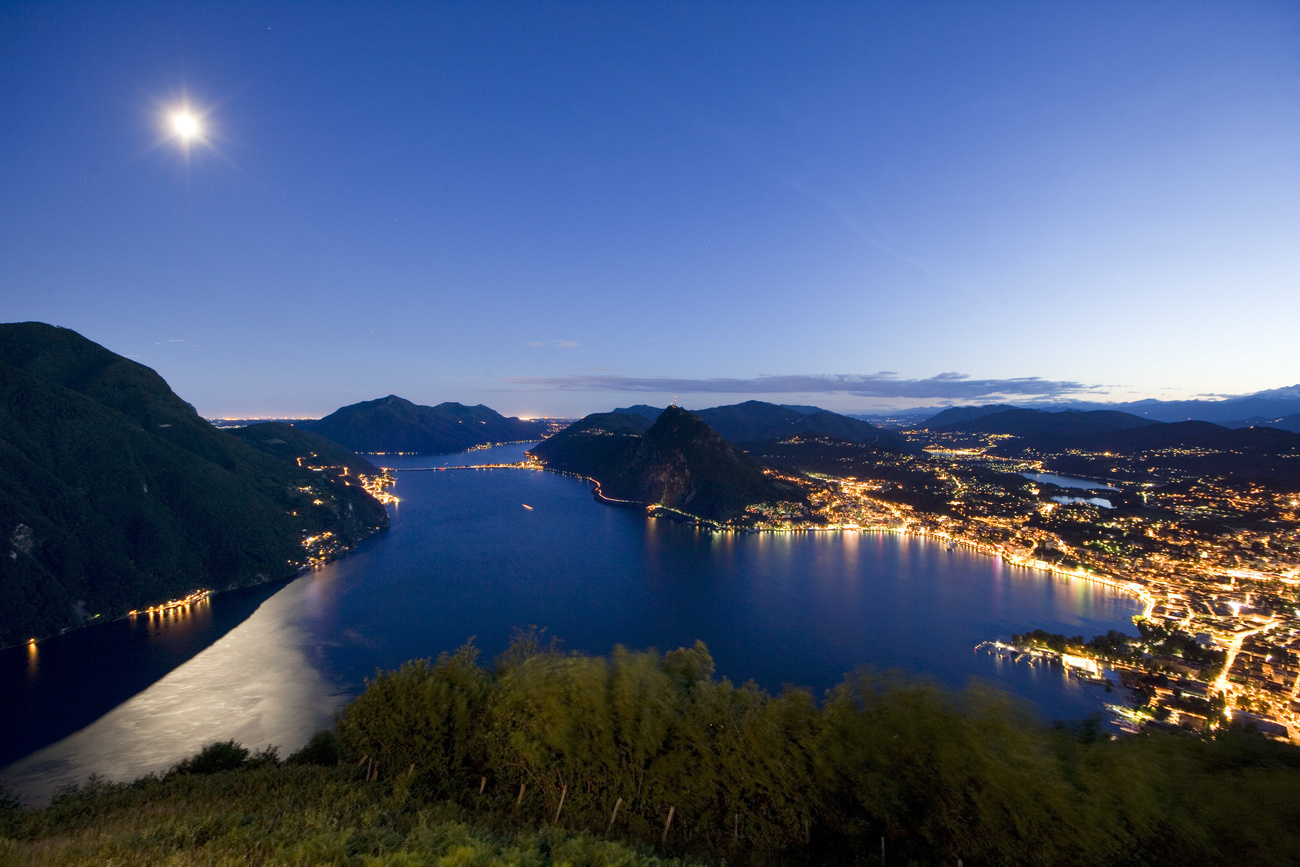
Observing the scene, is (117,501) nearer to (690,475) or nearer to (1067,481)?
(690,475)

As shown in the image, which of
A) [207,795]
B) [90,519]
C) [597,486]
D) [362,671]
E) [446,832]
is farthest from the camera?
[597,486]

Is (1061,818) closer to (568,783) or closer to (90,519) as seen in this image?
(568,783)

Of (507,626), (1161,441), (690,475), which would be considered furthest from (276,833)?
(1161,441)

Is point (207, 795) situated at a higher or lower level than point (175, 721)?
higher

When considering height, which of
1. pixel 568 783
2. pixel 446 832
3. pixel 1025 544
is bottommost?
pixel 1025 544

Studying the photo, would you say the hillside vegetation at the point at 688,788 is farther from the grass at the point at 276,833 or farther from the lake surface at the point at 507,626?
the lake surface at the point at 507,626

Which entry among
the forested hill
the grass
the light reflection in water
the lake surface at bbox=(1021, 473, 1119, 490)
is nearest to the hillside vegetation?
the grass

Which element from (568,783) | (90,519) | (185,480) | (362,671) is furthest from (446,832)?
(185,480)
